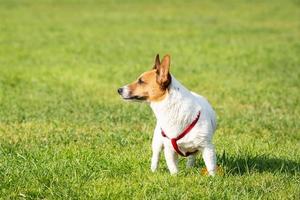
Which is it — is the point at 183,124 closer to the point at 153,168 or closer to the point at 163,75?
the point at 163,75

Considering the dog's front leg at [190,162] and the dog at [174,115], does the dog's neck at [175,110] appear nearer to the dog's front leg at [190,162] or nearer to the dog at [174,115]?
the dog at [174,115]

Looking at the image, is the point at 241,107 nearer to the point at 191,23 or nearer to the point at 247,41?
the point at 247,41

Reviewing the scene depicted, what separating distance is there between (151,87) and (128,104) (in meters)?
6.15

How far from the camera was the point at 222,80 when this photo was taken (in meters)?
17.3

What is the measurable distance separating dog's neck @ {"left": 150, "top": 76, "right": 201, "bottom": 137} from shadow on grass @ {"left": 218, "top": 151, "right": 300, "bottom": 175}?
0.77m

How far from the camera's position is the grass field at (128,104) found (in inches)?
298

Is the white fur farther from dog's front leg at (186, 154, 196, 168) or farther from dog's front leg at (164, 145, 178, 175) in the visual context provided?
dog's front leg at (186, 154, 196, 168)

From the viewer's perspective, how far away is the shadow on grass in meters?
8.30

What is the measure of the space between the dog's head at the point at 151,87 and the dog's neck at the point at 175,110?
0.07 m

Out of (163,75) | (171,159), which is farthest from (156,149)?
(163,75)

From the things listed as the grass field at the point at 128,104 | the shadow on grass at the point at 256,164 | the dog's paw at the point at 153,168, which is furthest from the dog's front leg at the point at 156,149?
the shadow on grass at the point at 256,164

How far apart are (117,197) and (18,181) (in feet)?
3.72

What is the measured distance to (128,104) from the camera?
14.0 m

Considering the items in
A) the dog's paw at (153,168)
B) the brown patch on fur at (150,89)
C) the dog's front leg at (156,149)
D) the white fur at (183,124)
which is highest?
the brown patch on fur at (150,89)
